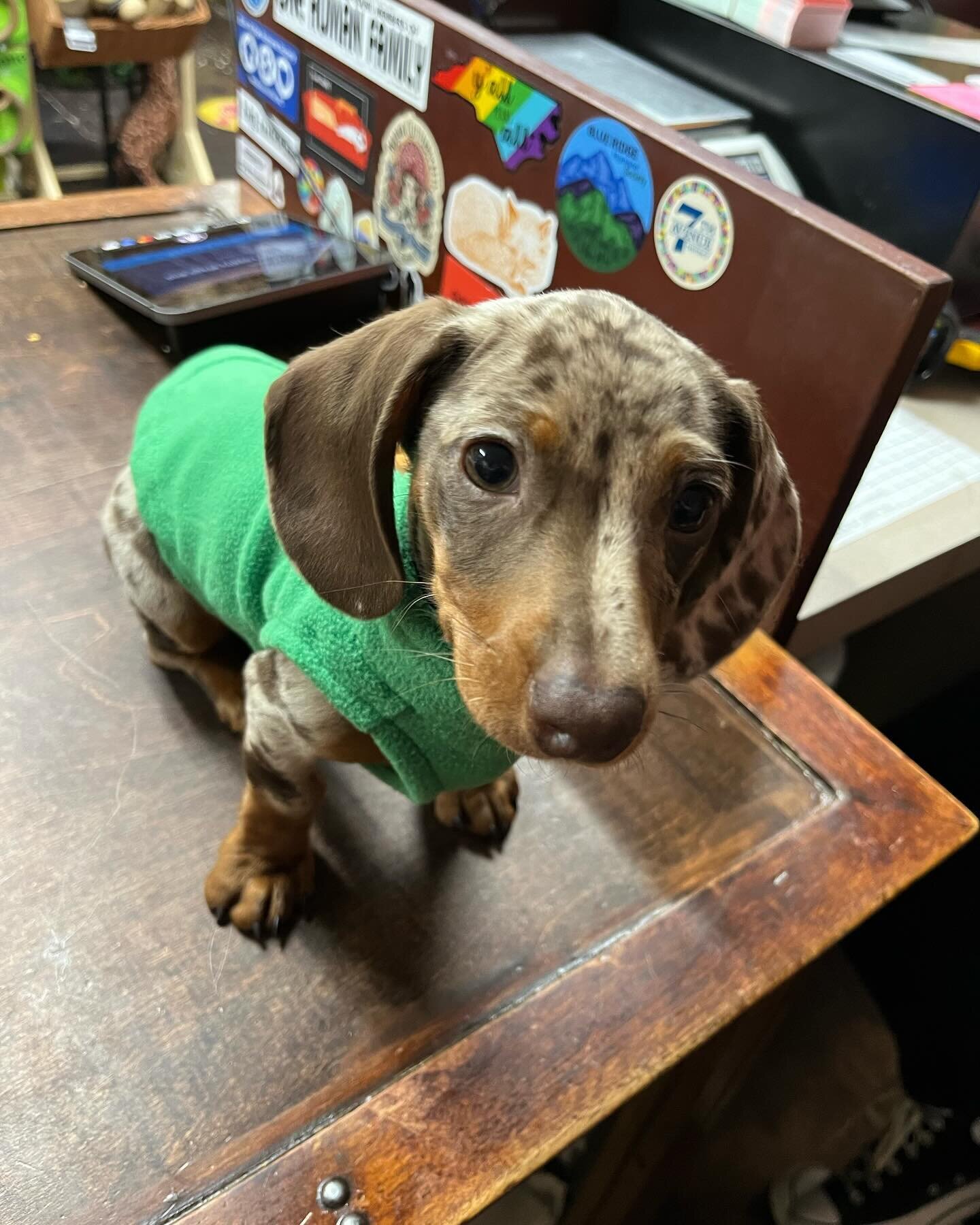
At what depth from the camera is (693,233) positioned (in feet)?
3.33

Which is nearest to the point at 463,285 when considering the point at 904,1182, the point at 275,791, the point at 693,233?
the point at 693,233

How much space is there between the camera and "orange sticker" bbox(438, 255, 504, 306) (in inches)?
54.1

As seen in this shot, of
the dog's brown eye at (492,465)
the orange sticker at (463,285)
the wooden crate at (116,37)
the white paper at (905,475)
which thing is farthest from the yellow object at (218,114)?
the dog's brown eye at (492,465)

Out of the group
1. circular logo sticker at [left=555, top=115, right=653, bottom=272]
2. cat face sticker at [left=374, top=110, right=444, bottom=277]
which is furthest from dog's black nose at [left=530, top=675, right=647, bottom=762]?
cat face sticker at [left=374, top=110, right=444, bottom=277]

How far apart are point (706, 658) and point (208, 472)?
0.54 m

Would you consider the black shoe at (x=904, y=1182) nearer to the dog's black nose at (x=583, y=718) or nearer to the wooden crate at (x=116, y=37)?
the dog's black nose at (x=583, y=718)

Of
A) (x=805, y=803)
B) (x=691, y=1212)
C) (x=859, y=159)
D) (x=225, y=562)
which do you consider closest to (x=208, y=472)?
(x=225, y=562)

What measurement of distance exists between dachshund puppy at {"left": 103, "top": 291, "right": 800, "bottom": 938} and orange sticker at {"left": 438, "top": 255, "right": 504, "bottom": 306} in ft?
1.82

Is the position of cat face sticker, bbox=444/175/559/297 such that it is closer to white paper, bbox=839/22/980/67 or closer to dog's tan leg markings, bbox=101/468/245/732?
dog's tan leg markings, bbox=101/468/245/732

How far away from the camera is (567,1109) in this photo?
734 millimetres

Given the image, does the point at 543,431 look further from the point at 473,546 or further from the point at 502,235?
the point at 502,235

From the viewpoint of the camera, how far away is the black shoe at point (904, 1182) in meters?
1.36

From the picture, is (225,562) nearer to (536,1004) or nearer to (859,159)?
(536,1004)

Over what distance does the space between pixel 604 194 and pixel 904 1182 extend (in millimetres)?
1503
